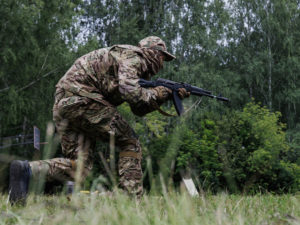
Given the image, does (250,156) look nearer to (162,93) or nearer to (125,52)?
(162,93)

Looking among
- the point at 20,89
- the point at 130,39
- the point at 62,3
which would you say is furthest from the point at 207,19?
the point at 20,89

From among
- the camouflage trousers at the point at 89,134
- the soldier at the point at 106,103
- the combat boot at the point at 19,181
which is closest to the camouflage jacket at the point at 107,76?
the soldier at the point at 106,103

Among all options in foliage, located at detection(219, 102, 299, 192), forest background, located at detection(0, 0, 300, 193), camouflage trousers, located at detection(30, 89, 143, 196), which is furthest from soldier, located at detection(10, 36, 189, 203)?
foliage, located at detection(219, 102, 299, 192)

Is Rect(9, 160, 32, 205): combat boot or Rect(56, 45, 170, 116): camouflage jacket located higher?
Rect(56, 45, 170, 116): camouflage jacket

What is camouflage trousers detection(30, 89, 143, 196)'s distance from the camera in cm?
343

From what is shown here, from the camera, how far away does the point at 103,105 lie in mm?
3502

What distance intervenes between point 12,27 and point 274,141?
1019 cm

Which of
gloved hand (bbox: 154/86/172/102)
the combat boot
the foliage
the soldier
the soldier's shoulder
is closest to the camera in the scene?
the combat boot

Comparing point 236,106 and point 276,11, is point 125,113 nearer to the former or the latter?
point 236,106

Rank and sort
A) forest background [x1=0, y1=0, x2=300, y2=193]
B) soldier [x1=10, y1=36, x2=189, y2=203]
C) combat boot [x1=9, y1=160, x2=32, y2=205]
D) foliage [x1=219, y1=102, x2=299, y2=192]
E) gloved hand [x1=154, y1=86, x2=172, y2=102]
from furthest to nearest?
forest background [x1=0, y1=0, x2=300, y2=193]
foliage [x1=219, y1=102, x2=299, y2=192]
gloved hand [x1=154, y1=86, x2=172, y2=102]
soldier [x1=10, y1=36, x2=189, y2=203]
combat boot [x1=9, y1=160, x2=32, y2=205]

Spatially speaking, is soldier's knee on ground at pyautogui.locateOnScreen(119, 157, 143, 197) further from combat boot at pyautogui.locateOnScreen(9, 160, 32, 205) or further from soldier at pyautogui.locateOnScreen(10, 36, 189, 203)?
combat boot at pyautogui.locateOnScreen(9, 160, 32, 205)

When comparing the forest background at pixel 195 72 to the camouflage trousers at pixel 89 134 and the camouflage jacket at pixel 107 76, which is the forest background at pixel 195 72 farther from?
the camouflage jacket at pixel 107 76

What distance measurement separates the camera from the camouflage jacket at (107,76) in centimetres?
344

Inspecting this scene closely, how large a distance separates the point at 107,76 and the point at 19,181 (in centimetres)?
120
